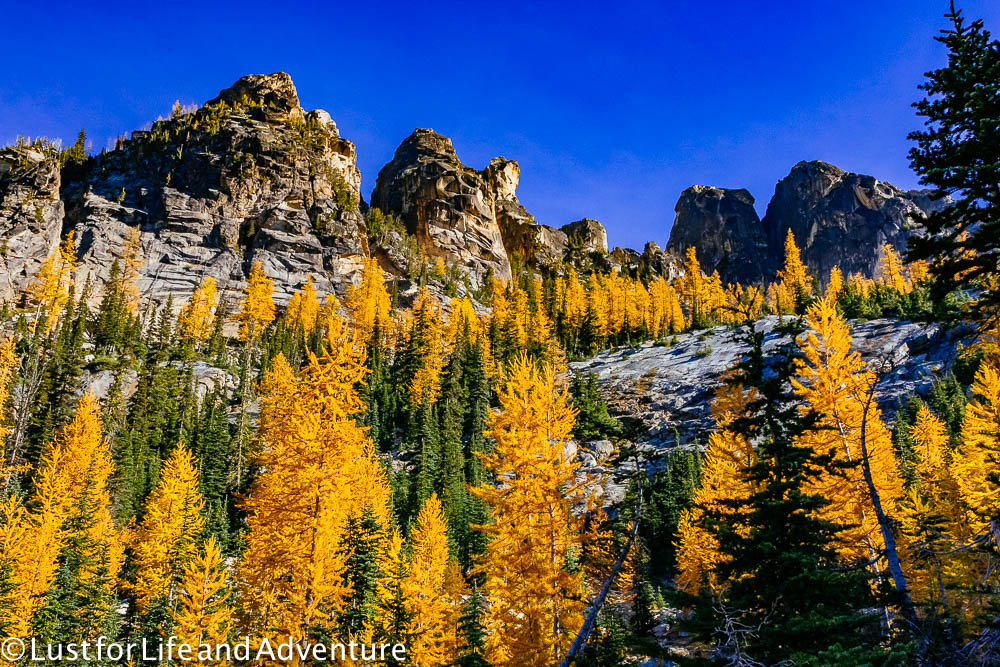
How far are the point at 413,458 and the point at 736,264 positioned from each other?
530 feet

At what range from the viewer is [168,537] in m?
28.7

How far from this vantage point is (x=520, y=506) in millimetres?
14711

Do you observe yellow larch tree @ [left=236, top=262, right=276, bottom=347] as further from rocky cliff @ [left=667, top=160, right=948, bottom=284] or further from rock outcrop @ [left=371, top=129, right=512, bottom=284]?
rocky cliff @ [left=667, top=160, right=948, bottom=284]

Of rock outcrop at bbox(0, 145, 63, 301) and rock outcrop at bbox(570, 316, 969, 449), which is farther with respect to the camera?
rock outcrop at bbox(0, 145, 63, 301)

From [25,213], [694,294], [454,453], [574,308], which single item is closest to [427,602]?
[454,453]

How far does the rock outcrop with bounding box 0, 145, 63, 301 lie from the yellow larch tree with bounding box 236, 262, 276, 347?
29.3 metres

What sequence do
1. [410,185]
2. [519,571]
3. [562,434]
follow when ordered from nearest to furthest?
[519,571], [562,434], [410,185]

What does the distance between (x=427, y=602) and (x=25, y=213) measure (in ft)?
340

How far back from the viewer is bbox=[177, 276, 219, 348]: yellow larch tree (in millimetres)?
75688

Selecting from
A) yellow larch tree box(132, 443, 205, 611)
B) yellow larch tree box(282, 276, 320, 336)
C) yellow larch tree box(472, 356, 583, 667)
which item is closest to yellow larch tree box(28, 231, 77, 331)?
yellow larch tree box(282, 276, 320, 336)

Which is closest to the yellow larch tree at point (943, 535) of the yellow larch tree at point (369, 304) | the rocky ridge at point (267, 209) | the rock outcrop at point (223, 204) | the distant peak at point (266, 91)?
the yellow larch tree at point (369, 304)

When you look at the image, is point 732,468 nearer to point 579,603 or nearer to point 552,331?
point 579,603

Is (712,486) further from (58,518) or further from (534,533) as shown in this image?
(58,518)

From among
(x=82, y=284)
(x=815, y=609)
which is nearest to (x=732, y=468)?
(x=815, y=609)
